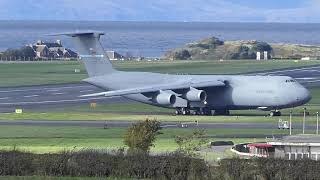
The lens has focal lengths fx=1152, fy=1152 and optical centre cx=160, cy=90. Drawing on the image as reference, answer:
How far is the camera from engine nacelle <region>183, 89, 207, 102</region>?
8775 centimetres

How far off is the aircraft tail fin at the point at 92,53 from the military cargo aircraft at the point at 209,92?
148 cm

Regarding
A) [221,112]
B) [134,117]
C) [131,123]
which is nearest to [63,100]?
[221,112]

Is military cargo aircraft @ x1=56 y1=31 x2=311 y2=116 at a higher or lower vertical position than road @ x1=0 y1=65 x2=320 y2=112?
higher

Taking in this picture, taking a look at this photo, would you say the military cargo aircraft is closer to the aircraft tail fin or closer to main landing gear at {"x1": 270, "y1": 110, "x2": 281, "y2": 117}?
main landing gear at {"x1": 270, "y1": 110, "x2": 281, "y2": 117}

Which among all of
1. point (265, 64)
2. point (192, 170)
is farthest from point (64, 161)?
point (265, 64)

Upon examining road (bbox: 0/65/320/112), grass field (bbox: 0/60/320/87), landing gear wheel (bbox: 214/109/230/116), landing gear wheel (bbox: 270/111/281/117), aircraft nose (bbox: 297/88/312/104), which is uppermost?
aircraft nose (bbox: 297/88/312/104)

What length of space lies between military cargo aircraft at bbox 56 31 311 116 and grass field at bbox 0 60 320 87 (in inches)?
1559

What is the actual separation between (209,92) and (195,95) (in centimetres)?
147

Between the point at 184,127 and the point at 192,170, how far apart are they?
2817cm

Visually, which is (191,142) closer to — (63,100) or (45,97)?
(63,100)

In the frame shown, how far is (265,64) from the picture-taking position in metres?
171

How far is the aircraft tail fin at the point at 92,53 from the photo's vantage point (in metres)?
94.8

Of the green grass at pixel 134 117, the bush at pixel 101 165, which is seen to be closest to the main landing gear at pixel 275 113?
the green grass at pixel 134 117

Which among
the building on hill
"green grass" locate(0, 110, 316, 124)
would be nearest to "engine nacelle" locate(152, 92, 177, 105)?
"green grass" locate(0, 110, 316, 124)
